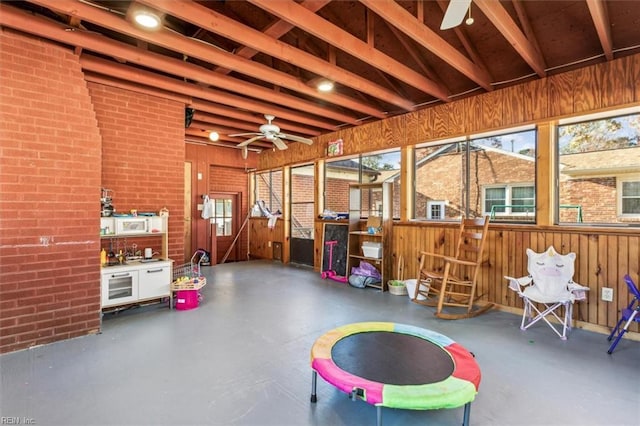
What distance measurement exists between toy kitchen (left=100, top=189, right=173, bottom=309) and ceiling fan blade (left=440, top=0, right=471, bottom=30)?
396 cm

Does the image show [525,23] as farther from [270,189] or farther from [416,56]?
A: [270,189]

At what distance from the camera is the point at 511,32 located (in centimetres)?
294

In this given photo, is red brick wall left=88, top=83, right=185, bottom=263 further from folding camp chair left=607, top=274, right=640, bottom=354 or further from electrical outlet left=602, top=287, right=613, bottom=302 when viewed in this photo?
electrical outlet left=602, top=287, right=613, bottom=302

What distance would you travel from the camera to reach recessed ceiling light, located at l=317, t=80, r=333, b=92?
4055 millimetres

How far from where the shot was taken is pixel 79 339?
3.18 meters

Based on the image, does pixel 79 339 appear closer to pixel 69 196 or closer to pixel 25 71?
pixel 69 196

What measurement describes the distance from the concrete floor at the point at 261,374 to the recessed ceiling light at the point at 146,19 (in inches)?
119

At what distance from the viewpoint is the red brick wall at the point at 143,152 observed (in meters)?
4.05

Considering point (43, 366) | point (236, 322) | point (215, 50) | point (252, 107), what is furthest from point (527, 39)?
point (43, 366)

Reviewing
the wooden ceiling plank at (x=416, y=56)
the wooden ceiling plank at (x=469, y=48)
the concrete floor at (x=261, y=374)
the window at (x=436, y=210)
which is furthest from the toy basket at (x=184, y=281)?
the wooden ceiling plank at (x=469, y=48)

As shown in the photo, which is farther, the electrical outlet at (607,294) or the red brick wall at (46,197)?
the electrical outlet at (607,294)

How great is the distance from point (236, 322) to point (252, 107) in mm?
3282

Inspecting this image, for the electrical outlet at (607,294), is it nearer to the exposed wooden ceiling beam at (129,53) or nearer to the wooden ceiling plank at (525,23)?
the wooden ceiling plank at (525,23)

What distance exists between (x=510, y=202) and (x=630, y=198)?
1.32 meters
